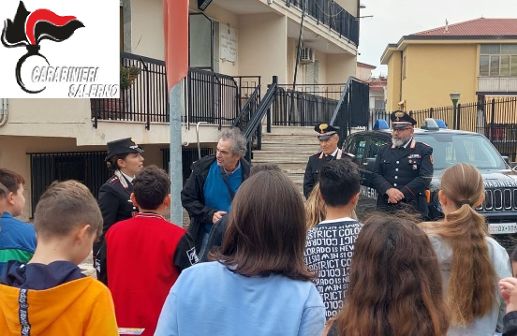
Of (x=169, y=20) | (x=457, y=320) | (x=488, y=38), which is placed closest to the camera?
(x=457, y=320)

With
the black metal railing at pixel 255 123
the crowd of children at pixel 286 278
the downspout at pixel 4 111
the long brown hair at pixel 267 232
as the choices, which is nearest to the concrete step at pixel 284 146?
the black metal railing at pixel 255 123

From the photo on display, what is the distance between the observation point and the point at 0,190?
11.4ft

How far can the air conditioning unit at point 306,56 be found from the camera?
2091cm

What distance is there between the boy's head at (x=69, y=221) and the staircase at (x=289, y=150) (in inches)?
340

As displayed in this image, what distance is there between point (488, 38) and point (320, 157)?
124 ft

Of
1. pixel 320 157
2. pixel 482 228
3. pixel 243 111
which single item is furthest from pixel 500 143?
pixel 482 228

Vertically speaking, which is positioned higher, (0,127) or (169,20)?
(169,20)

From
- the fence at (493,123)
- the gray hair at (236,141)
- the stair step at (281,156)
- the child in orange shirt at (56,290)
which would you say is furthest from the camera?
the fence at (493,123)

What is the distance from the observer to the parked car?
23.4ft

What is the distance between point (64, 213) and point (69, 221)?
Answer: 0.04 metres

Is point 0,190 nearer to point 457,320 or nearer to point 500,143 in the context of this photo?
point 457,320

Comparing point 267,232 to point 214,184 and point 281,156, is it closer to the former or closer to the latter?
point 214,184

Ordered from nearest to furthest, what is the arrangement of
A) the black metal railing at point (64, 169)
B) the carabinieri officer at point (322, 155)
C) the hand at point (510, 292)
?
the hand at point (510, 292)
the carabinieri officer at point (322, 155)
the black metal railing at point (64, 169)

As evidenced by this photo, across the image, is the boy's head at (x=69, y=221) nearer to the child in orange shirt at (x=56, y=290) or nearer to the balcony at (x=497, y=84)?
the child in orange shirt at (x=56, y=290)
